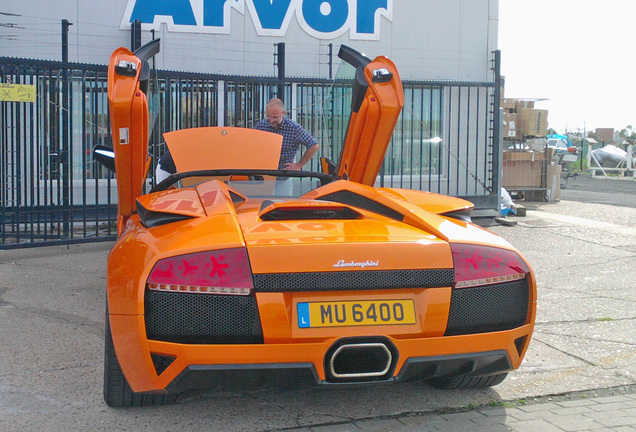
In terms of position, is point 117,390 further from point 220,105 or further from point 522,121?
point 522,121

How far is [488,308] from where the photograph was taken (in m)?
2.84

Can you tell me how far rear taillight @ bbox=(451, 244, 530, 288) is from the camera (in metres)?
2.78

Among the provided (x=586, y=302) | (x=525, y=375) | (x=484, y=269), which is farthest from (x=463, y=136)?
(x=484, y=269)

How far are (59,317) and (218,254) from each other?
111 inches

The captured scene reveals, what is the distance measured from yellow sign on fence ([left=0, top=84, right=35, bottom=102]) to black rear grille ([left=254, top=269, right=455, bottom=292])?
604cm

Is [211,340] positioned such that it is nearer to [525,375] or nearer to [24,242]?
[525,375]

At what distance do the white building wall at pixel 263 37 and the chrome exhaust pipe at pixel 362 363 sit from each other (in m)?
8.91

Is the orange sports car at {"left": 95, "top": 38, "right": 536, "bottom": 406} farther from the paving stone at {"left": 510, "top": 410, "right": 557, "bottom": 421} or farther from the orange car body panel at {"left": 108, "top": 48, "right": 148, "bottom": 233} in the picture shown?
the orange car body panel at {"left": 108, "top": 48, "right": 148, "bottom": 233}

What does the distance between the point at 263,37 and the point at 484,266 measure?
914cm

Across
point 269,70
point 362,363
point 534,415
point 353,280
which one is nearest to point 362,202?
point 353,280

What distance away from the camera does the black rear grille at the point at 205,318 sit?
259cm

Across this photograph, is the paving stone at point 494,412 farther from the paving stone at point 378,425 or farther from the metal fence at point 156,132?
the metal fence at point 156,132

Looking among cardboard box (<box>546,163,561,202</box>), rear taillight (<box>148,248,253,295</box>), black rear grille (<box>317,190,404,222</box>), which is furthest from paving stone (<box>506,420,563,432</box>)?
cardboard box (<box>546,163,561,202</box>)

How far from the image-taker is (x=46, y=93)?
330 inches
